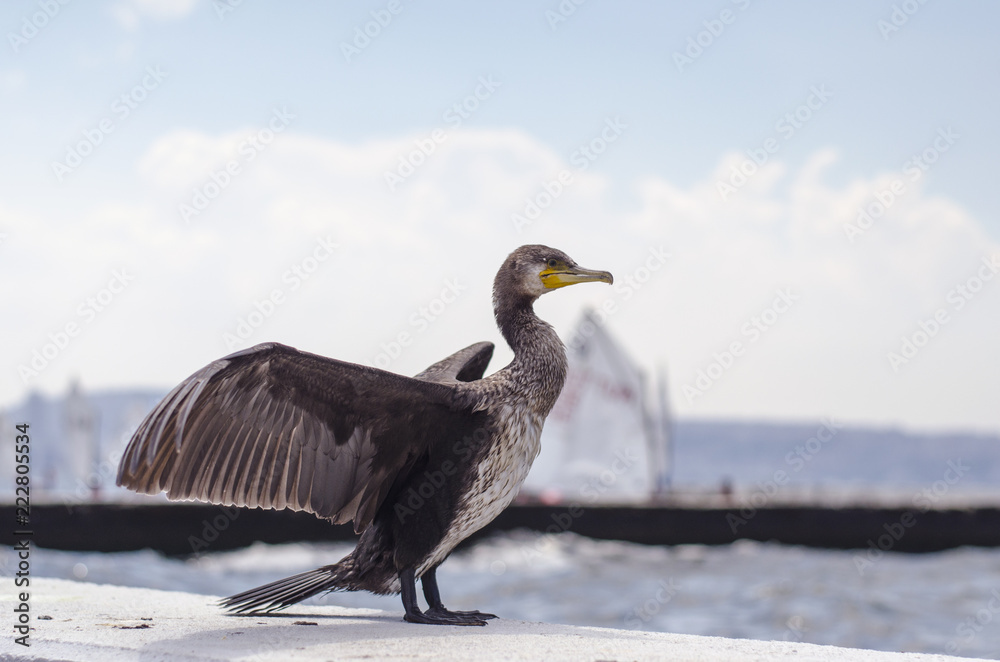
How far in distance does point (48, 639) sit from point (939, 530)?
31.3 m

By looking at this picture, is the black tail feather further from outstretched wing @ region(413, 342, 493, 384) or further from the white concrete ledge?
outstretched wing @ region(413, 342, 493, 384)

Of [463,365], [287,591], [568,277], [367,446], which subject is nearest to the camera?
[367,446]

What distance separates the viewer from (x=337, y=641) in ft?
15.8

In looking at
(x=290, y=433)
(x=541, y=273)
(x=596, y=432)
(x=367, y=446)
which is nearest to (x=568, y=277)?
(x=541, y=273)

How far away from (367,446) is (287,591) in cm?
99

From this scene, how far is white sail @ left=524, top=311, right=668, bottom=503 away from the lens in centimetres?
→ 3603

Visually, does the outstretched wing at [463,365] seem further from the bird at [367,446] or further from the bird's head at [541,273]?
the bird's head at [541,273]

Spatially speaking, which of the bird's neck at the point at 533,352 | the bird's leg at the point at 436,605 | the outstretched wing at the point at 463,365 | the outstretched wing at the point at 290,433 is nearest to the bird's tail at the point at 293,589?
the outstretched wing at the point at 290,433

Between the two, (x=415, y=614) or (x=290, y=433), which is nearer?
(x=290, y=433)

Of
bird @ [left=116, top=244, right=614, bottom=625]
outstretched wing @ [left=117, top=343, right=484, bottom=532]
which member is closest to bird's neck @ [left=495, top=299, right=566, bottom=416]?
bird @ [left=116, top=244, right=614, bottom=625]

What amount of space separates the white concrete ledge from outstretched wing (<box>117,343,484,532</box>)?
26.0 inches

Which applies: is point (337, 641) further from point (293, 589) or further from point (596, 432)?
point (596, 432)

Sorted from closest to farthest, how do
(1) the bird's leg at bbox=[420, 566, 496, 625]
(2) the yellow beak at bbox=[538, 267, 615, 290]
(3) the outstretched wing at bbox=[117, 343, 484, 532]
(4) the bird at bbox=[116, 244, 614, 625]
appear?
1. (3) the outstretched wing at bbox=[117, 343, 484, 532]
2. (4) the bird at bbox=[116, 244, 614, 625]
3. (1) the bird's leg at bbox=[420, 566, 496, 625]
4. (2) the yellow beak at bbox=[538, 267, 615, 290]

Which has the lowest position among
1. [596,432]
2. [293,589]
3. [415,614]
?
[415,614]
